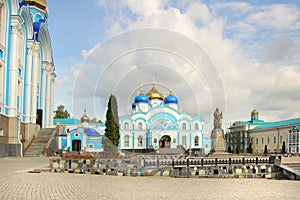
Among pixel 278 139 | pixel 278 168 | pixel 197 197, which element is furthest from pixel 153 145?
pixel 197 197

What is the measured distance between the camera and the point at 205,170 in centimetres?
1574

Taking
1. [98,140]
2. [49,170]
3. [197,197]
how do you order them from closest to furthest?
[197,197], [49,170], [98,140]

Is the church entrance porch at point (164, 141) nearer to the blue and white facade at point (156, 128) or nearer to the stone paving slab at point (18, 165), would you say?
the blue and white facade at point (156, 128)

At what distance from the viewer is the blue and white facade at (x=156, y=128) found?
3997 centimetres

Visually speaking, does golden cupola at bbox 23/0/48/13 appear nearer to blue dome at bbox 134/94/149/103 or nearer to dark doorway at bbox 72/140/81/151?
dark doorway at bbox 72/140/81/151

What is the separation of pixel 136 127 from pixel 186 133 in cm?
799

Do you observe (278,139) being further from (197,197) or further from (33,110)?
(197,197)

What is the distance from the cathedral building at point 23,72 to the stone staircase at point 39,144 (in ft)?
2.62

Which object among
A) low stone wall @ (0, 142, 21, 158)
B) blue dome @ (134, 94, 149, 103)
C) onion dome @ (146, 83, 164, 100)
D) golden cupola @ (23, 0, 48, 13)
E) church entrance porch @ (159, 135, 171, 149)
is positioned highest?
golden cupola @ (23, 0, 48, 13)

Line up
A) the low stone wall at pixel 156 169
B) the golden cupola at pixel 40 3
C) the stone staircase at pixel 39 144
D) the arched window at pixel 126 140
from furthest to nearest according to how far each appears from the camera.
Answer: the arched window at pixel 126 140
the golden cupola at pixel 40 3
the stone staircase at pixel 39 144
the low stone wall at pixel 156 169

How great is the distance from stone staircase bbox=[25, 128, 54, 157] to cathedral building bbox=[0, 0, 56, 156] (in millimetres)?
799

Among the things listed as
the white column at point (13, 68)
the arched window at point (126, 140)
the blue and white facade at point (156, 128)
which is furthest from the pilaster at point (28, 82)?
the arched window at point (126, 140)

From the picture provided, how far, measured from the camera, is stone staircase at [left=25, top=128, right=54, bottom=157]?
29891mm

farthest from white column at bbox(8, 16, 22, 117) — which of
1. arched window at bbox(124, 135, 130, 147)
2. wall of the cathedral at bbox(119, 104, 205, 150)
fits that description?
arched window at bbox(124, 135, 130, 147)
